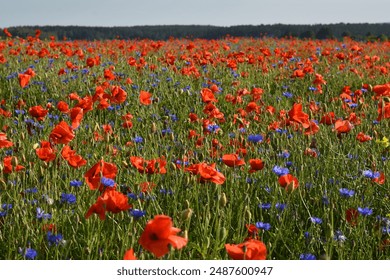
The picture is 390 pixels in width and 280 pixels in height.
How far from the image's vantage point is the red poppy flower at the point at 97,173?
1805 millimetres

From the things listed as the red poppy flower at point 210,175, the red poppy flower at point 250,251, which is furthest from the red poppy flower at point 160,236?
the red poppy flower at point 210,175

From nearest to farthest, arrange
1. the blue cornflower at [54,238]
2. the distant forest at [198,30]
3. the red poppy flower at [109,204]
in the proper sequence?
the red poppy flower at [109,204] → the blue cornflower at [54,238] → the distant forest at [198,30]

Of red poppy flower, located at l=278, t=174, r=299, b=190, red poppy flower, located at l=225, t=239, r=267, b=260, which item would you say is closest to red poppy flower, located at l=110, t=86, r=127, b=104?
red poppy flower, located at l=278, t=174, r=299, b=190

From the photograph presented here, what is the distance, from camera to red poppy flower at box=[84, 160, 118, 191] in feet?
5.92

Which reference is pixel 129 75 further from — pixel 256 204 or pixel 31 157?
pixel 256 204

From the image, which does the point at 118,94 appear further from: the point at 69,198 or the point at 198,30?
the point at 198,30

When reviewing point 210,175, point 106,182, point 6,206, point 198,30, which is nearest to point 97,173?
point 106,182

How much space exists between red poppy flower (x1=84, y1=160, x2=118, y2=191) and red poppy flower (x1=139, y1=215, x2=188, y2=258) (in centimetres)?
65

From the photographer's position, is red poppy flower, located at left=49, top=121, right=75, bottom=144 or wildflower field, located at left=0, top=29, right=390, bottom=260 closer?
wildflower field, located at left=0, top=29, right=390, bottom=260

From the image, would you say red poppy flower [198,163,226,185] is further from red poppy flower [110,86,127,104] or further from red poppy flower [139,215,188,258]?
red poppy flower [110,86,127,104]

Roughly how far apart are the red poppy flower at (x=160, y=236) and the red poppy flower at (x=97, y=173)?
2.12 ft

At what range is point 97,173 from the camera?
72.9 inches

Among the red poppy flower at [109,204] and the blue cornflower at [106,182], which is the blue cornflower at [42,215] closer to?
the blue cornflower at [106,182]

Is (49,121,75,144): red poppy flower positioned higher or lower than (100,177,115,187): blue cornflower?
higher
